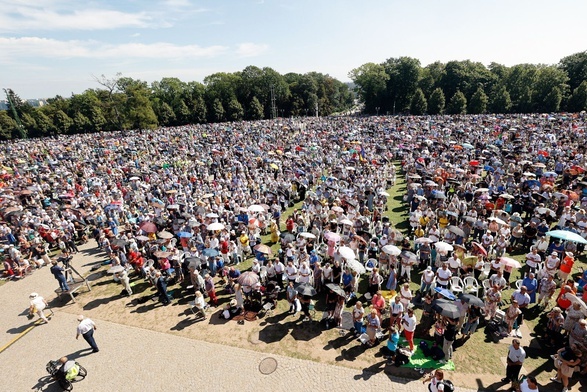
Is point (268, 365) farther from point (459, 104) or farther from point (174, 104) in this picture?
point (174, 104)

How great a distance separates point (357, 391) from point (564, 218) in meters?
11.8

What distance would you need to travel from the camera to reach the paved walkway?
24.3ft

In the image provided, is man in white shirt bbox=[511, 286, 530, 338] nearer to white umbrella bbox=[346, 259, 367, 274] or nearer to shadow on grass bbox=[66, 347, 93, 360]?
white umbrella bbox=[346, 259, 367, 274]

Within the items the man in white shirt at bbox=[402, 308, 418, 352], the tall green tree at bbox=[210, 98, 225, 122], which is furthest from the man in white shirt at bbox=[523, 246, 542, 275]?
the tall green tree at bbox=[210, 98, 225, 122]

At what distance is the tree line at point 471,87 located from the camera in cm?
5406

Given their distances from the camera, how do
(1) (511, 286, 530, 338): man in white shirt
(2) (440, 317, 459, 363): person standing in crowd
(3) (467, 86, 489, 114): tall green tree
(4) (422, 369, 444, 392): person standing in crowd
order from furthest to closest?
1. (3) (467, 86, 489, 114): tall green tree
2. (1) (511, 286, 530, 338): man in white shirt
3. (2) (440, 317, 459, 363): person standing in crowd
4. (4) (422, 369, 444, 392): person standing in crowd

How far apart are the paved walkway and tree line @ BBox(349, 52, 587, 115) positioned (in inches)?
2602

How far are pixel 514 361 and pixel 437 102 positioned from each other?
66374 mm

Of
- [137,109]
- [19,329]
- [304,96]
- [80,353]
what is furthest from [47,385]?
[304,96]

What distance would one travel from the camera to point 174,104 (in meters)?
76.9

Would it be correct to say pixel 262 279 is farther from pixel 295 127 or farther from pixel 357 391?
pixel 295 127

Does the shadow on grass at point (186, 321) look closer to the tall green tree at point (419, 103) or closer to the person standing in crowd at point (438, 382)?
the person standing in crowd at point (438, 382)

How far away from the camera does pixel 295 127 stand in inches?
1965

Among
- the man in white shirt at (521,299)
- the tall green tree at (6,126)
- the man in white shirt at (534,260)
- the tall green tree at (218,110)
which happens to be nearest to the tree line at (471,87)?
the tall green tree at (218,110)
